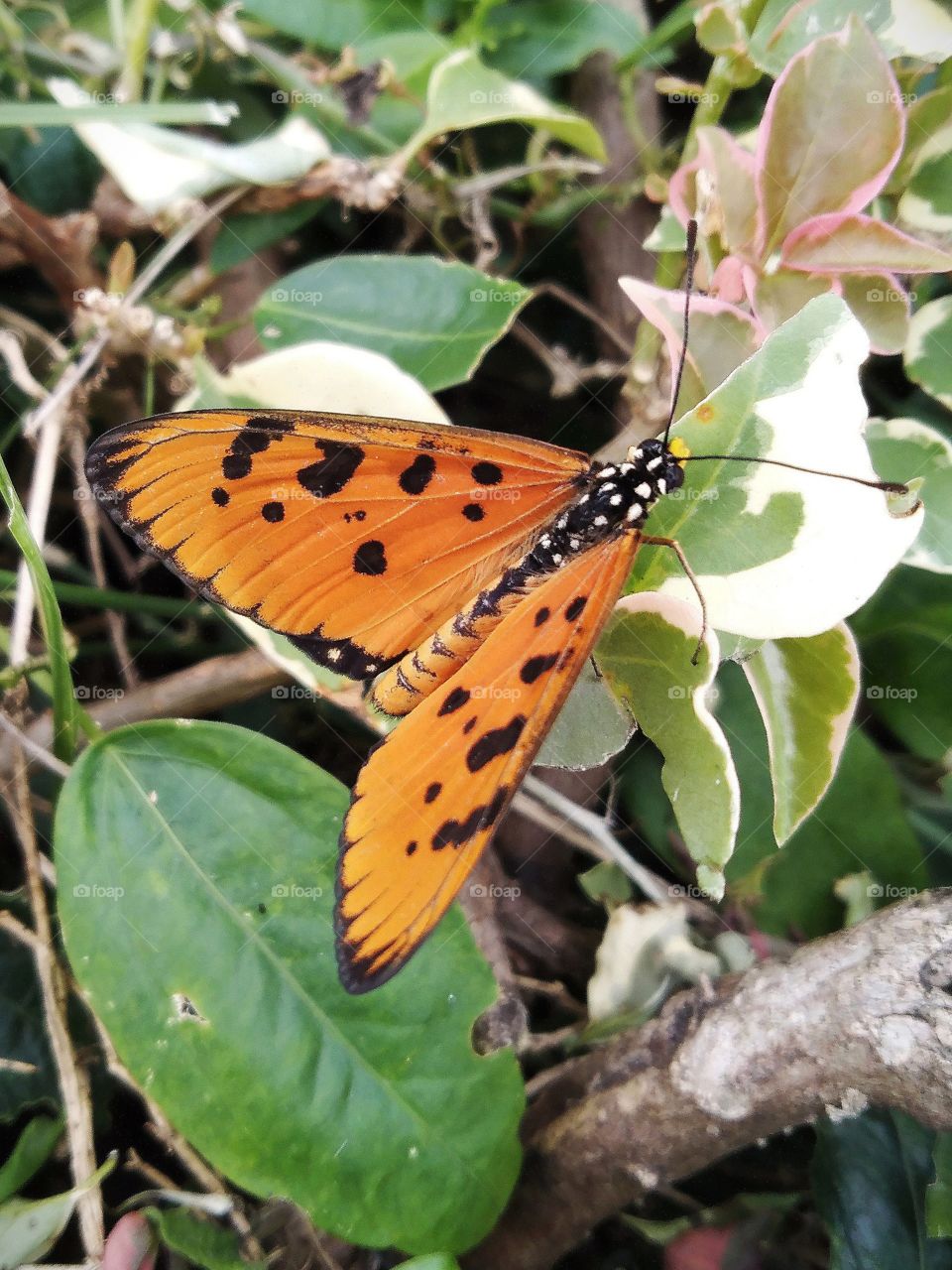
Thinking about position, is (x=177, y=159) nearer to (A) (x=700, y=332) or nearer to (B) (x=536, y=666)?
(A) (x=700, y=332)

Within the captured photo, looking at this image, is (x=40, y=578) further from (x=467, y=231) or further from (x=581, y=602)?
(x=467, y=231)

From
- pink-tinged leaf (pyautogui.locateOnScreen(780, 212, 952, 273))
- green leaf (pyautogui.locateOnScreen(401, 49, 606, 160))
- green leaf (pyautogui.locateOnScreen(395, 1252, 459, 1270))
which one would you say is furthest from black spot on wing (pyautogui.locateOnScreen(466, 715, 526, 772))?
green leaf (pyautogui.locateOnScreen(401, 49, 606, 160))

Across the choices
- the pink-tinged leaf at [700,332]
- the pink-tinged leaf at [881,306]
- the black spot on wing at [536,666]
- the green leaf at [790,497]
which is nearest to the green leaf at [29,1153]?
the black spot on wing at [536,666]

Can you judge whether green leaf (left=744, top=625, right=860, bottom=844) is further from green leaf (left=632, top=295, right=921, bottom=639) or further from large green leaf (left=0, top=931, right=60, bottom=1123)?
large green leaf (left=0, top=931, right=60, bottom=1123)

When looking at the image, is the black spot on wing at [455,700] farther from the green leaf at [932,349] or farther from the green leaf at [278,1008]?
the green leaf at [932,349]

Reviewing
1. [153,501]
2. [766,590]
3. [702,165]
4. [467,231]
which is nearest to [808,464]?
[766,590]
